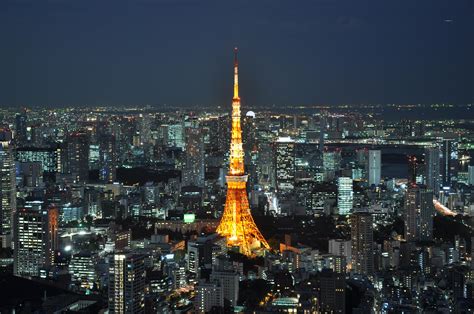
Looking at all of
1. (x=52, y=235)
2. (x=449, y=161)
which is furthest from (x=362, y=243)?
(x=52, y=235)

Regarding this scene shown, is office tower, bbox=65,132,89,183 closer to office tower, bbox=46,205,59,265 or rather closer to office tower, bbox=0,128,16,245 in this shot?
office tower, bbox=0,128,16,245

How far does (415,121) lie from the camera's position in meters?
8.64

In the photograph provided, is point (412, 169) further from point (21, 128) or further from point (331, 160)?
point (21, 128)

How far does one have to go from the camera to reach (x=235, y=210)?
10180 mm

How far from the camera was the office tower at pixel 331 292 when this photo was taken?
21.4 ft

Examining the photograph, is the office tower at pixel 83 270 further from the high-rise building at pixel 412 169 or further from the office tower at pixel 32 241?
the high-rise building at pixel 412 169

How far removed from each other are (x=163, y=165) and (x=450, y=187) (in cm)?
701

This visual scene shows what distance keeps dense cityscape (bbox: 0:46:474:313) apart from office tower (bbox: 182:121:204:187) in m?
0.04

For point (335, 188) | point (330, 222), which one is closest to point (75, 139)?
point (335, 188)

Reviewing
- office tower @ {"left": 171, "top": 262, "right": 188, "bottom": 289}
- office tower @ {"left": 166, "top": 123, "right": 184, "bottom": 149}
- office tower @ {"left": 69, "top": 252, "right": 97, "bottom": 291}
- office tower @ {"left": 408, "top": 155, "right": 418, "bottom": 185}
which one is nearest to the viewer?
office tower @ {"left": 171, "top": 262, "right": 188, "bottom": 289}

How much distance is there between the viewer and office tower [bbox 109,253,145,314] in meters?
6.66

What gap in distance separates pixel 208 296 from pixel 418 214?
14.3ft

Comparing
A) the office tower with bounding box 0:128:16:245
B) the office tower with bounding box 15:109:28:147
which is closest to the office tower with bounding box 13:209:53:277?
the office tower with bounding box 0:128:16:245

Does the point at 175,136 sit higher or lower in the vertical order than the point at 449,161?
higher
